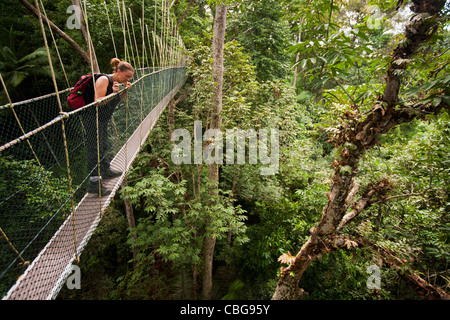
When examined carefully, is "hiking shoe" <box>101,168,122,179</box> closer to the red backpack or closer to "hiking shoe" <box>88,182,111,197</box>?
"hiking shoe" <box>88,182,111,197</box>

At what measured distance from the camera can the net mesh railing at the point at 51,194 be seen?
3.70 feet

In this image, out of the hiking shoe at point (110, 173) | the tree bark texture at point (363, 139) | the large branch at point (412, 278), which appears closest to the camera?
the tree bark texture at point (363, 139)

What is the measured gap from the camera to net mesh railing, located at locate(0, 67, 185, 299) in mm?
1128

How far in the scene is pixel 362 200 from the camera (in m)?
2.00

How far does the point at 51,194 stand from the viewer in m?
1.42

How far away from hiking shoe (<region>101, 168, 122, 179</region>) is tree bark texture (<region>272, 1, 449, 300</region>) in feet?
6.47

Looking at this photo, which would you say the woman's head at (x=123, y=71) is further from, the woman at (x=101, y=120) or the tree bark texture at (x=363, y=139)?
the tree bark texture at (x=363, y=139)

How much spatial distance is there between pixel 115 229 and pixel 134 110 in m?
3.96

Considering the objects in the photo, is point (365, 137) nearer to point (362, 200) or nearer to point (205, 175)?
point (362, 200)

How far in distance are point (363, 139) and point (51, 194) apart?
2.32 m

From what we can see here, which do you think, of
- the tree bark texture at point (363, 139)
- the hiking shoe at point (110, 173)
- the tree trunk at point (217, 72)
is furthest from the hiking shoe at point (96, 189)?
the tree bark texture at point (363, 139)

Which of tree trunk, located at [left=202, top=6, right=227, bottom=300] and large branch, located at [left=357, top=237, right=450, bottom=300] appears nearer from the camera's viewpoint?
large branch, located at [left=357, top=237, right=450, bottom=300]

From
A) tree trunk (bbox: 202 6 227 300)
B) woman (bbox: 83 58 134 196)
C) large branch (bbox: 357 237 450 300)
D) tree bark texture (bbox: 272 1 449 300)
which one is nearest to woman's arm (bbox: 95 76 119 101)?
woman (bbox: 83 58 134 196)
